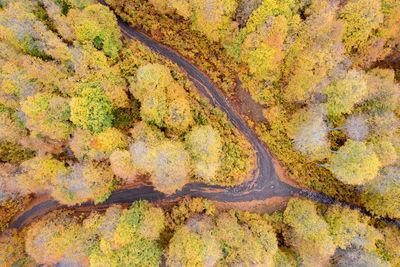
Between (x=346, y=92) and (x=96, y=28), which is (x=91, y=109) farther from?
(x=346, y=92)

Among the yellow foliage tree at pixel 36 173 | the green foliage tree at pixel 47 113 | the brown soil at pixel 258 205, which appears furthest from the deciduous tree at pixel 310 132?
the yellow foliage tree at pixel 36 173

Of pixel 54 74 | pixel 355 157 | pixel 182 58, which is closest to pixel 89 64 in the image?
pixel 54 74

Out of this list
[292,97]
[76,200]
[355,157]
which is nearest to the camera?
[355,157]

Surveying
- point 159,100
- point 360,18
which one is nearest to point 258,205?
point 159,100

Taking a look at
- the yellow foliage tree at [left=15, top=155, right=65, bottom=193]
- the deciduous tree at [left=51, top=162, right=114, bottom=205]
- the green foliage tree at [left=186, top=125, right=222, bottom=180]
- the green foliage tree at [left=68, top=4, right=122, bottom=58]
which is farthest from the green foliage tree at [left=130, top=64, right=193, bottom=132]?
the yellow foliage tree at [left=15, top=155, right=65, bottom=193]

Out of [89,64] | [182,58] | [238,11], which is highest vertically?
[238,11]

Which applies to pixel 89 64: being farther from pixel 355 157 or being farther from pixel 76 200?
pixel 355 157

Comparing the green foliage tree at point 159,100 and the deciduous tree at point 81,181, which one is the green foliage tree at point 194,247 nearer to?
the deciduous tree at point 81,181

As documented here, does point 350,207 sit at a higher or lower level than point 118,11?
lower

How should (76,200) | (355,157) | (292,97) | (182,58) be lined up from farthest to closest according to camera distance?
(182,58), (292,97), (76,200), (355,157)
